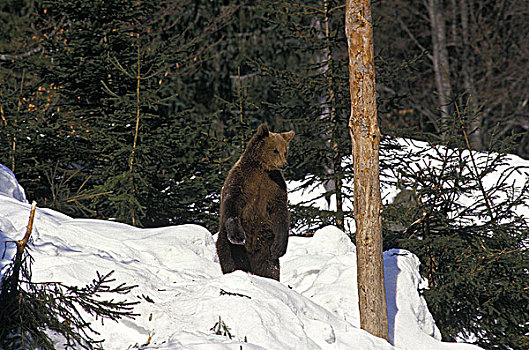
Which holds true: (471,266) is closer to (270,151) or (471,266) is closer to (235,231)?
(270,151)

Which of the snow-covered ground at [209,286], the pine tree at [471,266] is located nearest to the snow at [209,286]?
the snow-covered ground at [209,286]

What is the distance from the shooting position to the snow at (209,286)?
5.33m

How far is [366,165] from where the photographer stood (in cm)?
670

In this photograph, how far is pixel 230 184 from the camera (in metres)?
6.89

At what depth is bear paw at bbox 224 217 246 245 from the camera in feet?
21.3

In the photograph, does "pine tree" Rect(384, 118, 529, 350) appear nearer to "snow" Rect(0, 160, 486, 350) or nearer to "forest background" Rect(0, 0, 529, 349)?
"forest background" Rect(0, 0, 529, 349)

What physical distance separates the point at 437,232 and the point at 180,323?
19.1 ft

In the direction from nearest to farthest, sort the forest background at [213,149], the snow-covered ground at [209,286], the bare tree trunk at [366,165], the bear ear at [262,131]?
1. the snow-covered ground at [209,286]
2. the bare tree trunk at [366,165]
3. the bear ear at [262,131]
4. the forest background at [213,149]

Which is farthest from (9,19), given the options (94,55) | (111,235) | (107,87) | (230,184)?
(230,184)

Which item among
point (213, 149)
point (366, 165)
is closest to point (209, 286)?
point (366, 165)

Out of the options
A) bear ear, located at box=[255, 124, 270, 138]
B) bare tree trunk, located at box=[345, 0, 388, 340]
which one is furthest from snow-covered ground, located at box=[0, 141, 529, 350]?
bear ear, located at box=[255, 124, 270, 138]

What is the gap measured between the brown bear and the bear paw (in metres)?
0.20

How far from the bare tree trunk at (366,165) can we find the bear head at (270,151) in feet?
2.77

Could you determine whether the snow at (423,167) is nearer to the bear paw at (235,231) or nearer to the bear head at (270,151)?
the bear head at (270,151)
